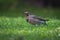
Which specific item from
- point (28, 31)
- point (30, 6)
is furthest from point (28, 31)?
point (30, 6)

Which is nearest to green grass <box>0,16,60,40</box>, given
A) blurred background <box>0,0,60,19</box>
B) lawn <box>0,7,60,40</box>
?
lawn <box>0,7,60,40</box>

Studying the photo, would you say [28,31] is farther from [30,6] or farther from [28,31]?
[30,6]

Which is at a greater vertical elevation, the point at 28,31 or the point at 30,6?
the point at 28,31

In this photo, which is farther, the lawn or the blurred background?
the blurred background

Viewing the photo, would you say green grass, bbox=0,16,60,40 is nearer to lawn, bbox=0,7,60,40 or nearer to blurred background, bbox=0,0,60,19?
lawn, bbox=0,7,60,40

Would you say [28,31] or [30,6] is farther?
[30,6]

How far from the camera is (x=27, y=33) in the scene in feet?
39.5

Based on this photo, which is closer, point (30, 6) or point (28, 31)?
point (28, 31)

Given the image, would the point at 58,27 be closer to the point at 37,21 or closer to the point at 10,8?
the point at 37,21

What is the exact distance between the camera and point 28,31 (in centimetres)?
1233

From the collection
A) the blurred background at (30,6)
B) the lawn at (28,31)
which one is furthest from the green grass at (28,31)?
the blurred background at (30,6)

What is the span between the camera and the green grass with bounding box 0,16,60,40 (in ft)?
37.0

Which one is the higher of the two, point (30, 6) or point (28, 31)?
point (28, 31)

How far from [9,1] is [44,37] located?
64.4 feet
